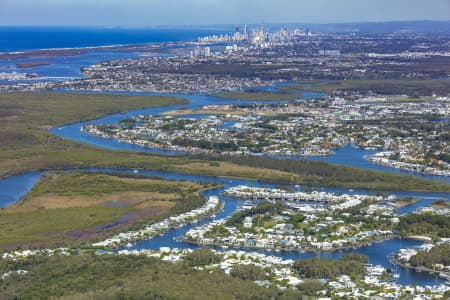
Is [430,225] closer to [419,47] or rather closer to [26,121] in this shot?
[26,121]

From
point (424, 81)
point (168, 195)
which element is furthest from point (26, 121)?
point (424, 81)

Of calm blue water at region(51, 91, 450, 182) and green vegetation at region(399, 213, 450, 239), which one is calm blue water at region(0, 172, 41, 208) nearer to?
calm blue water at region(51, 91, 450, 182)

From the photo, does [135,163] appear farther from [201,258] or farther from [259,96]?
[259,96]

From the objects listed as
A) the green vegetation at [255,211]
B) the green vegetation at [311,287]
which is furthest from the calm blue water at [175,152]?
the green vegetation at [311,287]

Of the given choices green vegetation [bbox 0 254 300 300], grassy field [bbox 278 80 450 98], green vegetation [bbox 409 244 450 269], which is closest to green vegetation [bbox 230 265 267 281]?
green vegetation [bbox 0 254 300 300]

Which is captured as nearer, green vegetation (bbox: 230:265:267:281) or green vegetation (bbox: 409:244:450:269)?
green vegetation (bbox: 230:265:267:281)

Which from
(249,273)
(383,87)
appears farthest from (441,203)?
(383,87)

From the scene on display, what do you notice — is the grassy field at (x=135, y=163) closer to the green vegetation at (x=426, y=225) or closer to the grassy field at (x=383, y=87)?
the green vegetation at (x=426, y=225)
